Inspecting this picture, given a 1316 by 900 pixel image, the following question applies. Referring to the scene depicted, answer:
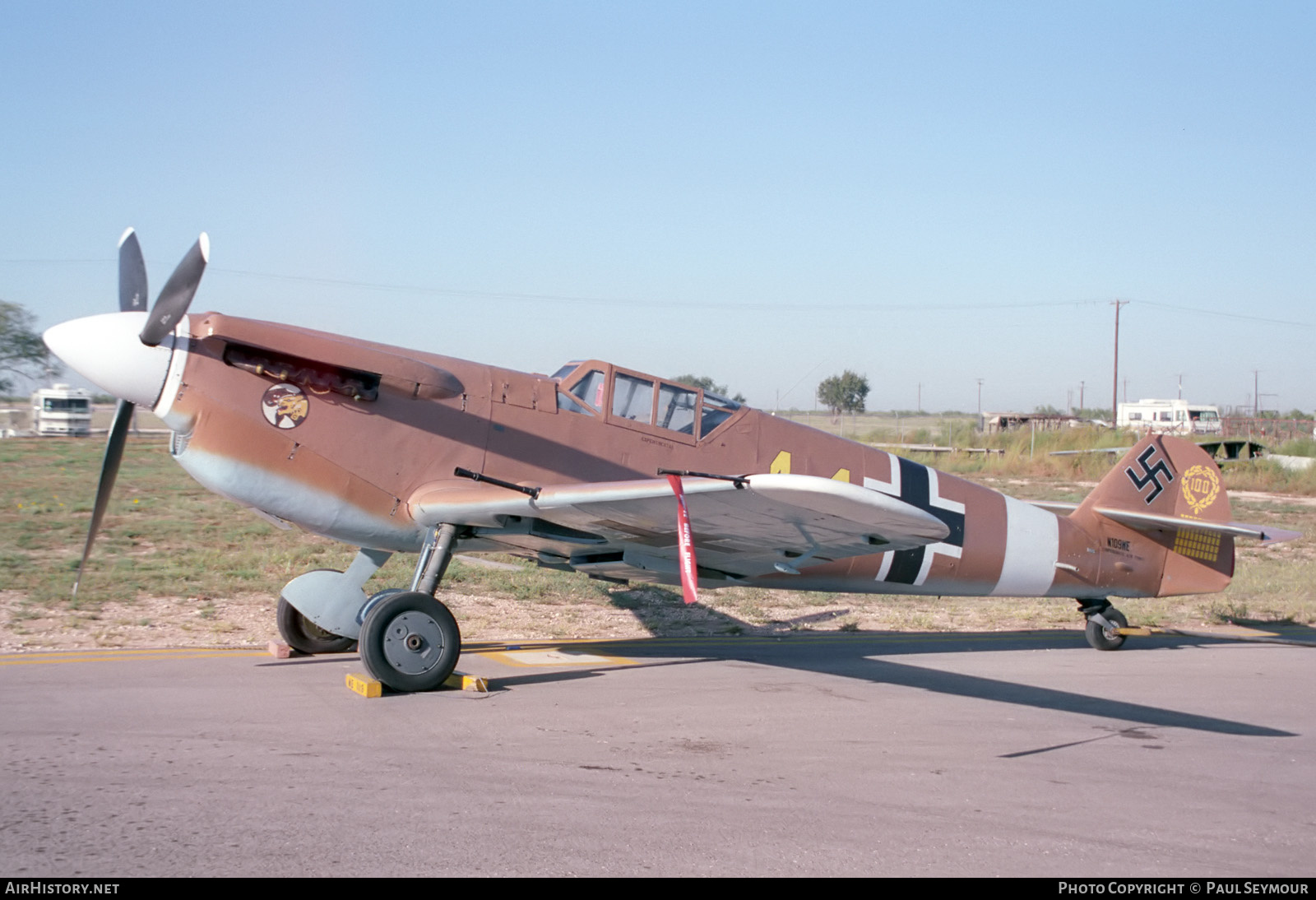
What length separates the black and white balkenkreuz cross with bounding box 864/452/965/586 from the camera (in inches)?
361

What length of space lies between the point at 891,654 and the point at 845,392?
2584 inches

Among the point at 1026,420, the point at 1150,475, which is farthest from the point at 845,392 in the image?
the point at 1150,475

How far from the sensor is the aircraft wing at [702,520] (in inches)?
213

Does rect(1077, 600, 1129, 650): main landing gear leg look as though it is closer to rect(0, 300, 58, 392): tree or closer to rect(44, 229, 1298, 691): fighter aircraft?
rect(44, 229, 1298, 691): fighter aircraft

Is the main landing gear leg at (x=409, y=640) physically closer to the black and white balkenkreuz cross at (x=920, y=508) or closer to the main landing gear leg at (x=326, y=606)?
the main landing gear leg at (x=326, y=606)

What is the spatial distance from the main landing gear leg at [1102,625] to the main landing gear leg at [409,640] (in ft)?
21.3

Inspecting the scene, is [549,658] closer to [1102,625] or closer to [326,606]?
[326,606]

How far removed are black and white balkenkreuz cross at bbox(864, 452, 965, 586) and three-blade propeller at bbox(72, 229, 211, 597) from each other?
220 inches

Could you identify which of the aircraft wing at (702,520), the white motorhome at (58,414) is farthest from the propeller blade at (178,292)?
the white motorhome at (58,414)

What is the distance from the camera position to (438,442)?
24.7 feet

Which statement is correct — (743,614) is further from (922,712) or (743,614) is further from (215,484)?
(215,484)
